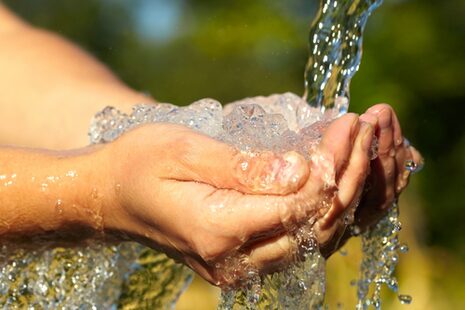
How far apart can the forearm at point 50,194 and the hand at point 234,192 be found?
0.33ft

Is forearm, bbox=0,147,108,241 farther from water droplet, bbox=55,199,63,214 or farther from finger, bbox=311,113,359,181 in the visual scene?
finger, bbox=311,113,359,181

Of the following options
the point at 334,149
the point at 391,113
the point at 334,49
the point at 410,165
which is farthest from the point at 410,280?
the point at 334,149

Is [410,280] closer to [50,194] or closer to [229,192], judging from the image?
[50,194]

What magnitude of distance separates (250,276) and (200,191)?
0.13m

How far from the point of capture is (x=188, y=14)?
9.02 m

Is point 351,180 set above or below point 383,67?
below

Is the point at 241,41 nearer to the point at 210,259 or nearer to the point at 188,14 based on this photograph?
the point at 188,14

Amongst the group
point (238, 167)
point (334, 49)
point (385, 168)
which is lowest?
point (238, 167)

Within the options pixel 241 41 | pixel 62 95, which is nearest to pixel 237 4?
pixel 241 41

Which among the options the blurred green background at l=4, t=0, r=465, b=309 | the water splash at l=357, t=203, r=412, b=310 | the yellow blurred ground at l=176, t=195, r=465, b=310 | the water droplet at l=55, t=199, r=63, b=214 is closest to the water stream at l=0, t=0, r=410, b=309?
the water splash at l=357, t=203, r=412, b=310

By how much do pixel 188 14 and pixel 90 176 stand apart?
302 inches

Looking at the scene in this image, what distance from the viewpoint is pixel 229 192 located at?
4.10 ft

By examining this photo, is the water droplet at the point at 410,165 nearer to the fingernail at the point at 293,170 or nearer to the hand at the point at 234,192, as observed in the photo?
the hand at the point at 234,192

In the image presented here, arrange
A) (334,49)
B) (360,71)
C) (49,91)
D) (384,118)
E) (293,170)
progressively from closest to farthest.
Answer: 1. (293,170)
2. (384,118)
3. (334,49)
4. (49,91)
5. (360,71)
